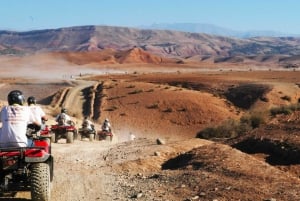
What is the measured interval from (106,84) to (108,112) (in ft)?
45.6

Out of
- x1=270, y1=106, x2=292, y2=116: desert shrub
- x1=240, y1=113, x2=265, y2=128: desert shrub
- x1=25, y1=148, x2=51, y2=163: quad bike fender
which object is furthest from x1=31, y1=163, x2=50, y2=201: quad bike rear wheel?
x1=270, y1=106, x2=292, y2=116: desert shrub

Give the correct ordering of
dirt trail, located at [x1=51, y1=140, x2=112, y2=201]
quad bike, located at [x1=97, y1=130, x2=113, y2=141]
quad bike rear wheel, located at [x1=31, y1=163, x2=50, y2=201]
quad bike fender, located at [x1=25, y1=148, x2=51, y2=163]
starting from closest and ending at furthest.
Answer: quad bike fender, located at [x1=25, y1=148, x2=51, y2=163] < quad bike rear wheel, located at [x1=31, y1=163, x2=50, y2=201] < dirt trail, located at [x1=51, y1=140, x2=112, y2=201] < quad bike, located at [x1=97, y1=130, x2=113, y2=141]

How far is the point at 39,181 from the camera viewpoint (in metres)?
8.67

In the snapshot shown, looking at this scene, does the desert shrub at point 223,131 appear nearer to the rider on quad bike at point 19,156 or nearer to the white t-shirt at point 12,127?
the rider on quad bike at point 19,156

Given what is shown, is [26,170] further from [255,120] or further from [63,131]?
[255,120]

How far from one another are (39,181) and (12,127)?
94cm

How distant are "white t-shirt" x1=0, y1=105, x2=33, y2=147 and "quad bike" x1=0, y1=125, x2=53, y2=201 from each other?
124mm

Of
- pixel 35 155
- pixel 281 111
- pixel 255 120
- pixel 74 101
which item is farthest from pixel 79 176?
pixel 74 101

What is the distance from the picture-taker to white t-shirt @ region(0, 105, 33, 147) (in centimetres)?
868

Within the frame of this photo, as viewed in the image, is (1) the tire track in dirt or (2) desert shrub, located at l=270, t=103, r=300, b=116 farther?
(1) the tire track in dirt

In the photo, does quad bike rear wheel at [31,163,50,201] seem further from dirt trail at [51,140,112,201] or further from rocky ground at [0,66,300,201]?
dirt trail at [51,140,112,201]

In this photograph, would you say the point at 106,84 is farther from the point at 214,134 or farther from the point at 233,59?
the point at 233,59

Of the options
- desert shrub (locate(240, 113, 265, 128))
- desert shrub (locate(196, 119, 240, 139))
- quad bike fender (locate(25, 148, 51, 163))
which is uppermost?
quad bike fender (locate(25, 148, 51, 163))

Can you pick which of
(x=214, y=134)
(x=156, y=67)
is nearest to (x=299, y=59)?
(x=156, y=67)
